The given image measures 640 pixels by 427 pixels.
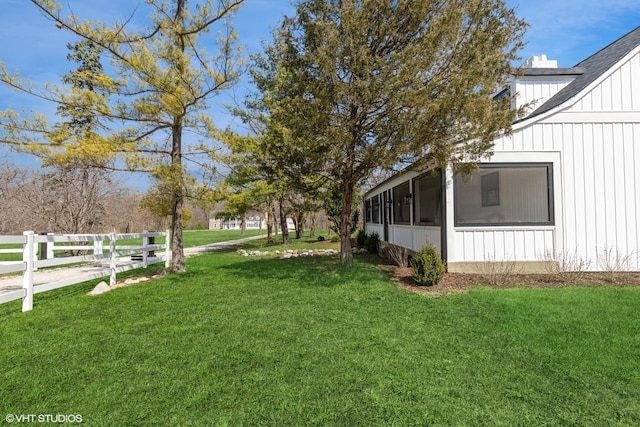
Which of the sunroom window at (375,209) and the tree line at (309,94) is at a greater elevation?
the tree line at (309,94)

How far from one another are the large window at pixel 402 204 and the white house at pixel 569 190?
9.22ft

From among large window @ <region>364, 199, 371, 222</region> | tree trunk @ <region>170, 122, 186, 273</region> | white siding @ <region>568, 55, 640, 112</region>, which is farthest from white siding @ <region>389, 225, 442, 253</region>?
large window @ <region>364, 199, 371, 222</region>

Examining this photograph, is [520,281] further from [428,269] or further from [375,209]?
[375,209]

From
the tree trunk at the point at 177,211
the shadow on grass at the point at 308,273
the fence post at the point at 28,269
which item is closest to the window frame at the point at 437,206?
the shadow on grass at the point at 308,273

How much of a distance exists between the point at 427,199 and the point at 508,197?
6.18 feet


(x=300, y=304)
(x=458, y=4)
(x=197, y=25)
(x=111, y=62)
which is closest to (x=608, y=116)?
(x=458, y=4)

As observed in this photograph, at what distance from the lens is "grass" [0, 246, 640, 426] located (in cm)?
274

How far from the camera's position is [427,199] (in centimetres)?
924

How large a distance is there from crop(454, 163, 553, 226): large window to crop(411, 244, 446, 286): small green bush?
1.28 meters

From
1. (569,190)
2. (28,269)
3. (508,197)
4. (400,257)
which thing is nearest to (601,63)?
(569,190)

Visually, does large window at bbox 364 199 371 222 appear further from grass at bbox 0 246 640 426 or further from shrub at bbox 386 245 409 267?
grass at bbox 0 246 640 426

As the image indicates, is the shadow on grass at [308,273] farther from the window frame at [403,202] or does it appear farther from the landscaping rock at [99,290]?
the landscaping rock at [99,290]

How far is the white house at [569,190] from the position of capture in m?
7.57

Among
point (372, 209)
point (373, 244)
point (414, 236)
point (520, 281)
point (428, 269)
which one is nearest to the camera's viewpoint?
point (428, 269)
